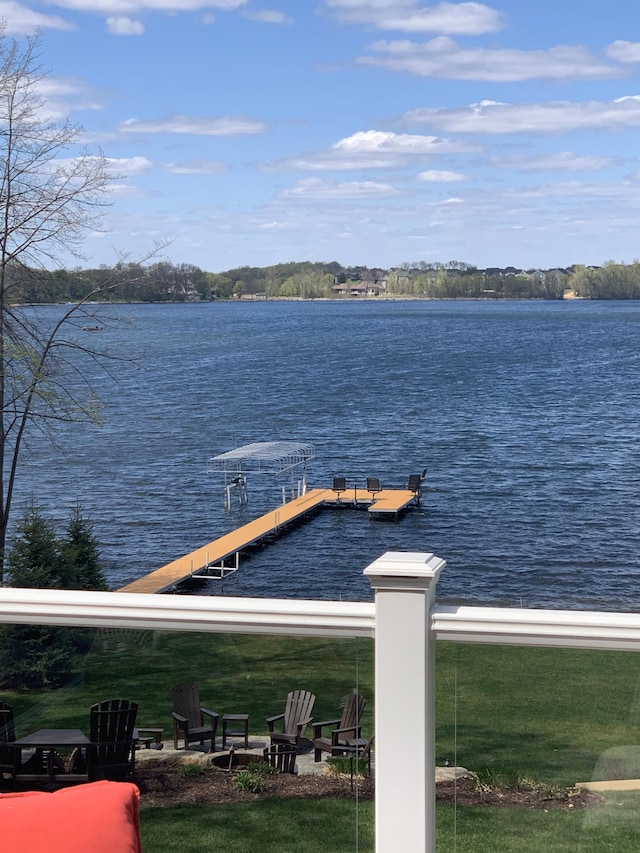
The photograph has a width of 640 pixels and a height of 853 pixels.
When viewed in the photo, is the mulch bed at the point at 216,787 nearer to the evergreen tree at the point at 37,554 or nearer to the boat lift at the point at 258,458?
the evergreen tree at the point at 37,554

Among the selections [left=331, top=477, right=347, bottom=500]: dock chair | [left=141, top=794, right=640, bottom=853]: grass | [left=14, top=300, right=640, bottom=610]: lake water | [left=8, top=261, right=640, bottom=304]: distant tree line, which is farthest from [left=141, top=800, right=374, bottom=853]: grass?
[left=8, top=261, right=640, bottom=304]: distant tree line

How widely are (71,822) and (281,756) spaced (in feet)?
2.06

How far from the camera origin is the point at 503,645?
2.57 m

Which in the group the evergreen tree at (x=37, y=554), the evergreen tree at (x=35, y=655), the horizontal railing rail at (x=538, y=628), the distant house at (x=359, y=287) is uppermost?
the distant house at (x=359, y=287)

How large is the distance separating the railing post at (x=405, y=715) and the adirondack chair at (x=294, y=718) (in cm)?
18

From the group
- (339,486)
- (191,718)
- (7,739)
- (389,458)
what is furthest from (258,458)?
(191,718)

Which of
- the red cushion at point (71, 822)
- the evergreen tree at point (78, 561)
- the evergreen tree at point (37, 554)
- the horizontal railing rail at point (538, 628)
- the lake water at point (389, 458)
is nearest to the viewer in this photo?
the red cushion at point (71, 822)

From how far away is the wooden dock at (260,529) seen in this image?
32.2 m

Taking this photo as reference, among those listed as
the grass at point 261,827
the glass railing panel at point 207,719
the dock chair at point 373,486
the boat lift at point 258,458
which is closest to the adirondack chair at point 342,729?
the glass railing panel at point 207,719

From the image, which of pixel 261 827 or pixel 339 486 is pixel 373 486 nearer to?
pixel 339 486

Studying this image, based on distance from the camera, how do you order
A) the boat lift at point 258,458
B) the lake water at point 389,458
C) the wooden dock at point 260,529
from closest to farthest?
the wooden dock at point 260,529, the lake water at point 389,458, the boat lift at point 258,458

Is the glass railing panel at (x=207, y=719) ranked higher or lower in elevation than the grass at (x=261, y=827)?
higher

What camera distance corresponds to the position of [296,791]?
267 cm

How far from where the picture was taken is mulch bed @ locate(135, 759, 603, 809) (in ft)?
8.30
